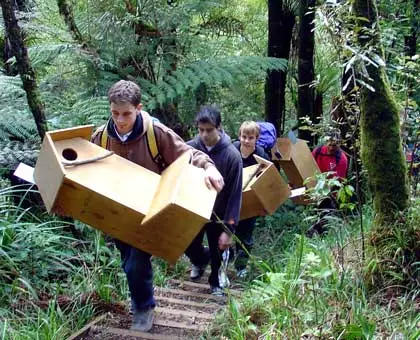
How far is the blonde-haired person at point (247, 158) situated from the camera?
233 inches

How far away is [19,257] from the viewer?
4352 mm

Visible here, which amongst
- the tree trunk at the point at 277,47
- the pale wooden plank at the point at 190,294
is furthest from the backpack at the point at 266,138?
the tree trunk at the point at 277,47

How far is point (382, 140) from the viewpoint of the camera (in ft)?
12.4

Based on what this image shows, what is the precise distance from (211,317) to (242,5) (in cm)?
1038

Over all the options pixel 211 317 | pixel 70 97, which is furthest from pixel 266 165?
pixel 70 97

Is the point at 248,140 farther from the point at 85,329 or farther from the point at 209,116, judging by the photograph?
the point at 85,329

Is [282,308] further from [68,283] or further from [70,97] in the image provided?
[70,97]

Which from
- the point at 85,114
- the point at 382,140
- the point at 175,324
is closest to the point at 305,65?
the point at 85,114

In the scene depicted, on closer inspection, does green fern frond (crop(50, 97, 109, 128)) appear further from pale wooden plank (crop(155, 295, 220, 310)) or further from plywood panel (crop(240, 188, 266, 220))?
pale wooden plank (crop(155, 295, 220, 310))

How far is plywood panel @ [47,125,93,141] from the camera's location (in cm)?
338

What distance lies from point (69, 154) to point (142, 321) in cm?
134

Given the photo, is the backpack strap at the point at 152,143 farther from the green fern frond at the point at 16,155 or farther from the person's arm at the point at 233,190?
the green fern frond at the point at 16,155

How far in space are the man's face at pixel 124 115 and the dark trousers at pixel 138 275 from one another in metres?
0.83

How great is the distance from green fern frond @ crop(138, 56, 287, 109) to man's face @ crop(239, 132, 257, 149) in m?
1.51
